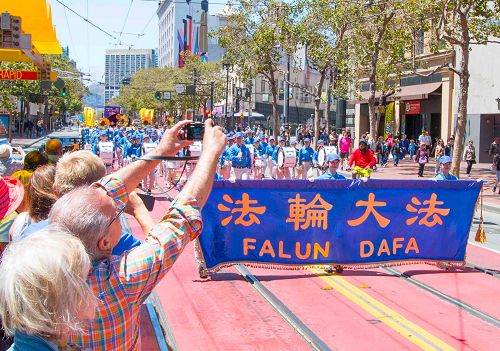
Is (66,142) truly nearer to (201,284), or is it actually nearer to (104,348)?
(201,284)

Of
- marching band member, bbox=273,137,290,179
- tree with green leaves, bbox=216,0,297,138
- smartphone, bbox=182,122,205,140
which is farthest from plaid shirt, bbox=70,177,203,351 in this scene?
tree with green leaves, bbox=216,0,297,138

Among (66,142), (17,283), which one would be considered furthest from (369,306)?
(66,142)

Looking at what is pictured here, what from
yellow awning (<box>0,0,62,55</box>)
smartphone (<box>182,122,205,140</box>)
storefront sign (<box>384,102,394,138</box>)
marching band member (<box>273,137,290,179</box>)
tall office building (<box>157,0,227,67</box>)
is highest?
tall office building (<box>157,0,227,67</box>)

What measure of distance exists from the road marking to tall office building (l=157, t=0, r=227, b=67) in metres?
107

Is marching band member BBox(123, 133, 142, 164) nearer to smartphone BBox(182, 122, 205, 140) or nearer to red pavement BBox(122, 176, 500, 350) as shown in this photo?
red pavement BBox(122, 176, 500, 350)

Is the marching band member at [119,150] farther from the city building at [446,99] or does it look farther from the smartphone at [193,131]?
the smartphone at [193,131]

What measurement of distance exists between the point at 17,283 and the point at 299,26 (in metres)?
33.2

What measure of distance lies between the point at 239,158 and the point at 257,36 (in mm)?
18370

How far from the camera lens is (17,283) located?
6.46ft

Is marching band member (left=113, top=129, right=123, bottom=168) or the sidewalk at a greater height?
marching band member (left=113, top=129, right=123, bottom=168)

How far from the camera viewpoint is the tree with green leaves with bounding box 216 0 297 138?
35688 millimetres

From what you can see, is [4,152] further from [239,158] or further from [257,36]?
[257,36]

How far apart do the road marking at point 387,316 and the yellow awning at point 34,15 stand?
434 inches

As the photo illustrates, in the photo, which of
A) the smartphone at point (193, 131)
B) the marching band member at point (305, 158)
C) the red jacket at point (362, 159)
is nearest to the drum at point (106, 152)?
the marching band member at point (305, 158)
